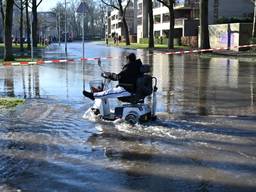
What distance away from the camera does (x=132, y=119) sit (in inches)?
385

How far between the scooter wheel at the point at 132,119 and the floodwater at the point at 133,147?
22 cm

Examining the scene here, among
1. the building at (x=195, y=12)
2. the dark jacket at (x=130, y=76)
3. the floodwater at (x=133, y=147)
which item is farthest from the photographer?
the building at (x=195, y=12)

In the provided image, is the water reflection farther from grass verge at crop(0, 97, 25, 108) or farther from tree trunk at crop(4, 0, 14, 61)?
tree trunk at crop(4, 0, 14, 61)

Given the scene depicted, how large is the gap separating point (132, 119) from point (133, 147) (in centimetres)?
176

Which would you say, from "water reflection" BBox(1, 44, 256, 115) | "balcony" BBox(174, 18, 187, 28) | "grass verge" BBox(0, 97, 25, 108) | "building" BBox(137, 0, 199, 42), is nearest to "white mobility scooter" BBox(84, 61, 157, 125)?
"water reflection" BBox(1, 44, 256, 115)

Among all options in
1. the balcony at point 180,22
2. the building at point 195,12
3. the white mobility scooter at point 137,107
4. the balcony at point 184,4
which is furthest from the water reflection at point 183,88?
the balcony at point 184,4

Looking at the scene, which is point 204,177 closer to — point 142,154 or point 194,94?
point 142,154

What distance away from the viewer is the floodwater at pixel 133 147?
249 inches

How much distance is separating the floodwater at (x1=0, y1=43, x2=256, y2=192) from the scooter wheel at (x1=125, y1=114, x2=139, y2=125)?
8.5 inches

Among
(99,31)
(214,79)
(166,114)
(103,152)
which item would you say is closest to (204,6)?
(214,79)

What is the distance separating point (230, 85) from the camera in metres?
16.7

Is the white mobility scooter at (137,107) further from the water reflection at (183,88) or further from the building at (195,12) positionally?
the building at (195,12)

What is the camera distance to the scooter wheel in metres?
9.77

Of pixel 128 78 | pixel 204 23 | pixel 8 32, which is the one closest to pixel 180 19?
pixel 204 23
